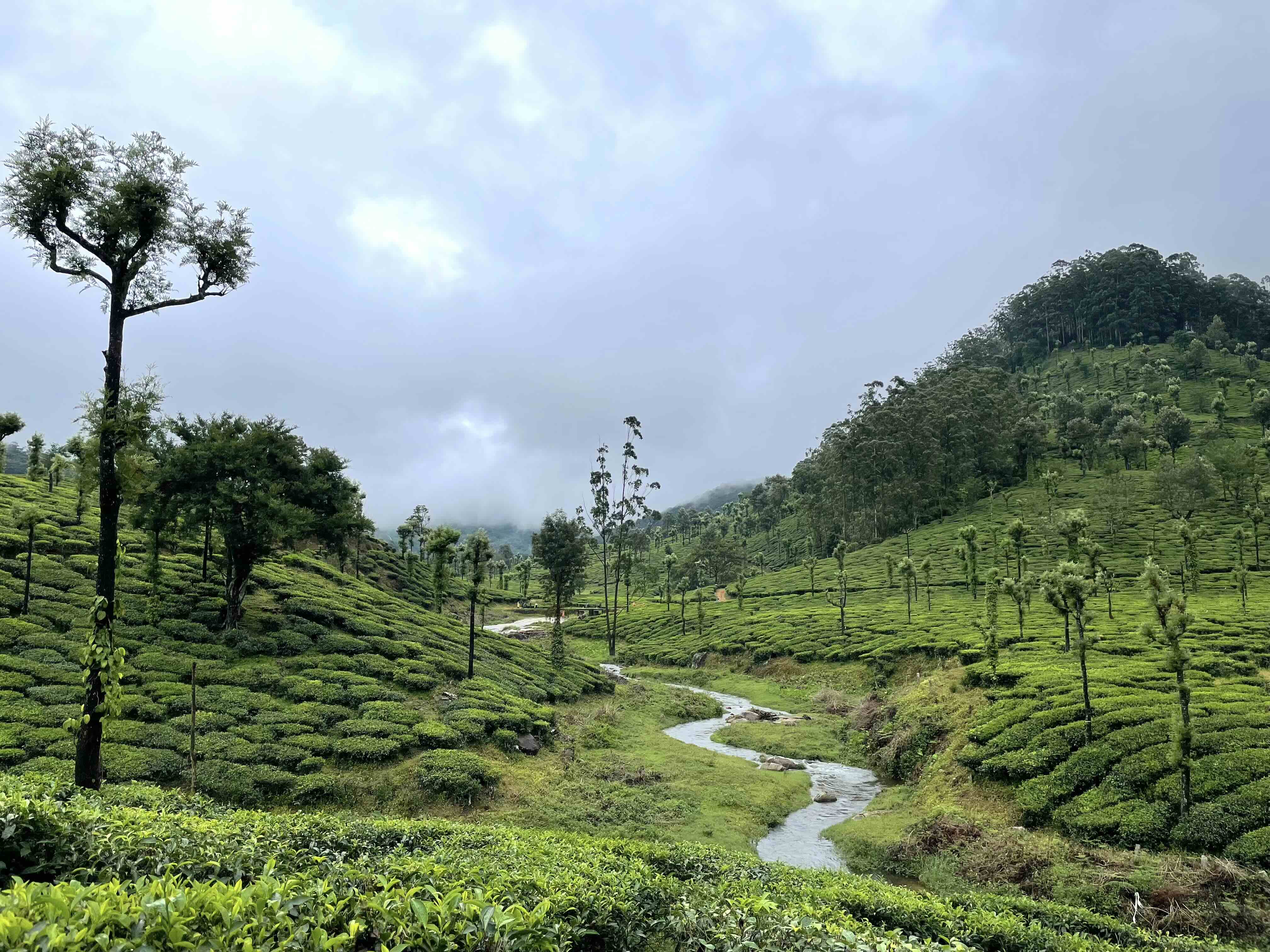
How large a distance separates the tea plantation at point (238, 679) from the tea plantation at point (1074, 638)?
20.1m

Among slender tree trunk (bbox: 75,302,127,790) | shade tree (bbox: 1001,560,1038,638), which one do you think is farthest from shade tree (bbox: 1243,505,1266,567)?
slender tree trunk (bbox: 75,302,127,790)

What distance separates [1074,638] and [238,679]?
145 feet

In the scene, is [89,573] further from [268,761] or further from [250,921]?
[250,921]

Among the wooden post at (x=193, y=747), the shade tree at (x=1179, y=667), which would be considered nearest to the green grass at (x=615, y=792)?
the wooden post at (x=193, y=747)

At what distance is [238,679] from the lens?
980 inches

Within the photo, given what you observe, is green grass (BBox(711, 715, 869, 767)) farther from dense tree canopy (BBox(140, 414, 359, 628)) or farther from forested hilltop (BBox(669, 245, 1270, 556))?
forested hilltop (BBox(669, 245, 1270, 556))

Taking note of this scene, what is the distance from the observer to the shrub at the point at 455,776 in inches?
803

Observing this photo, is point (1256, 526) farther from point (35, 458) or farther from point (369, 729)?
point (35, 458)

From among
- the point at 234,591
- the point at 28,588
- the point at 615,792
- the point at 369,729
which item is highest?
the point at 28,588

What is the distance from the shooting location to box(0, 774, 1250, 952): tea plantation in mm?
4293

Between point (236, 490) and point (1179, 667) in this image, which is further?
point (236, 490)

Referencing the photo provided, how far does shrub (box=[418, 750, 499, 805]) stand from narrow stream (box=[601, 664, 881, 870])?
9657 millimetres

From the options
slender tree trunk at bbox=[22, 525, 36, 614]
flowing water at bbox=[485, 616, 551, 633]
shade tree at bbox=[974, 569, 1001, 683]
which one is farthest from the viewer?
flowing water at bbox=[485, 616, 551, 633]

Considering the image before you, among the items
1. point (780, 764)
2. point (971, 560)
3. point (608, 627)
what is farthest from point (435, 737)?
point (971, 560)
